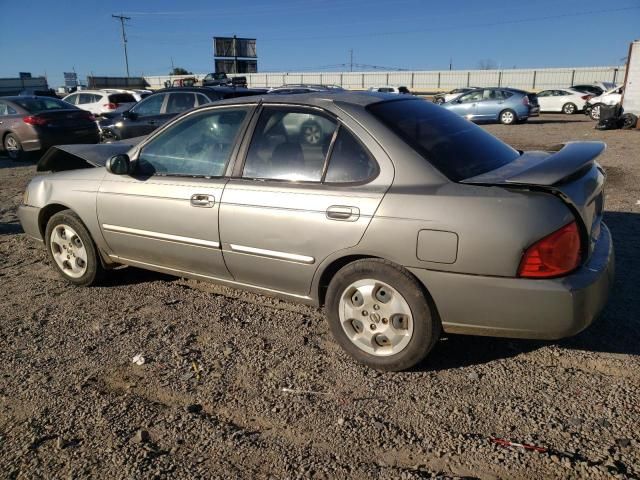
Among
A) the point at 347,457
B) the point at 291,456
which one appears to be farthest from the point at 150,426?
the point at 347,457

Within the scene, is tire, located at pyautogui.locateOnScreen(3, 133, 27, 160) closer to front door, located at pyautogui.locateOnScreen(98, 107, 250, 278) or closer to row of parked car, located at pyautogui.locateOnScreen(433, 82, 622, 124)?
front door, located at pyautogui.locateOnScreen(98, 107, 250, 278)

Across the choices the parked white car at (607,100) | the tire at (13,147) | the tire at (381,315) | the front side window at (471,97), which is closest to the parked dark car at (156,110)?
the tire at (13,147)

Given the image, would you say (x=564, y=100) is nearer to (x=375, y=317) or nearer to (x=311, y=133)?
(x=311, y=133)

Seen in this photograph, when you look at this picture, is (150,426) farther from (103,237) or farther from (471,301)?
(103,237)

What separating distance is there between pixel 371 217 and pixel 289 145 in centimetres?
88

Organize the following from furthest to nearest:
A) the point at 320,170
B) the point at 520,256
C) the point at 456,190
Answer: the point at 320,170 → the point at 456,190 → the point at 520,256

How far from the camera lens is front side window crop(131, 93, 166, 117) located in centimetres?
1119

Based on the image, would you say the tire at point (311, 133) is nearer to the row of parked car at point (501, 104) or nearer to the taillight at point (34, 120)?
the taillight at point (34, 120)

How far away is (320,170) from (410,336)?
1.14 meters

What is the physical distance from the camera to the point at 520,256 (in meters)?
2.58

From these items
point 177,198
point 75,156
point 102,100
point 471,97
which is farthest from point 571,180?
point 471,97

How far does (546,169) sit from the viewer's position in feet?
9.06

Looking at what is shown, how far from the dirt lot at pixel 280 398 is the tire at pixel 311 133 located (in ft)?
4.34

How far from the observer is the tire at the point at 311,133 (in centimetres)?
330
